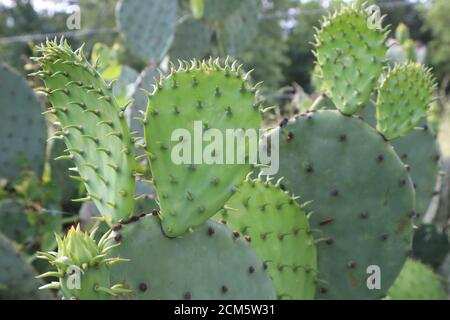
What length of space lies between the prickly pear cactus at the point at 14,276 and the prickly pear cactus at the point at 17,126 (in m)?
0.89

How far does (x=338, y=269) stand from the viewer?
1.48 meters

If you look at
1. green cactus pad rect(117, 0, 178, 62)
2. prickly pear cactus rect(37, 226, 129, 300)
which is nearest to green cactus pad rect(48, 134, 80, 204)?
green cactus pad rect(117, 0, 178, 62)

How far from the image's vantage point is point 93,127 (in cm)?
97

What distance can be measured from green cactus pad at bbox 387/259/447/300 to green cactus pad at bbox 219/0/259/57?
191 cm

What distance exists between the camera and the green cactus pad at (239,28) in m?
3.71

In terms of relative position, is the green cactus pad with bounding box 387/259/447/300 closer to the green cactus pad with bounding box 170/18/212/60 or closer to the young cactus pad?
the young cactus pad

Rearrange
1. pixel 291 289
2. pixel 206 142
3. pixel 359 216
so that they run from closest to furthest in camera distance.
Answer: pixel 206 142 → pixel 291 289 → pixel 359 216

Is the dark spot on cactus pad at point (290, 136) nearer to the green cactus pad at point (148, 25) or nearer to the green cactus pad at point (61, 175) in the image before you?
the green cactus pad at point (61, 175)

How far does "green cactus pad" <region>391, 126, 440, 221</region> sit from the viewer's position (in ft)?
6.37

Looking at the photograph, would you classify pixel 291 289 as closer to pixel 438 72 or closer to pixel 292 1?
pixel 292 1

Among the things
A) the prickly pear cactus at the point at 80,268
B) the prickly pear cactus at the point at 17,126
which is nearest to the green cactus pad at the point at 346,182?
the prickly pear cactus at the point at 80,268

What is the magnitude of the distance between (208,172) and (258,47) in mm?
13712
